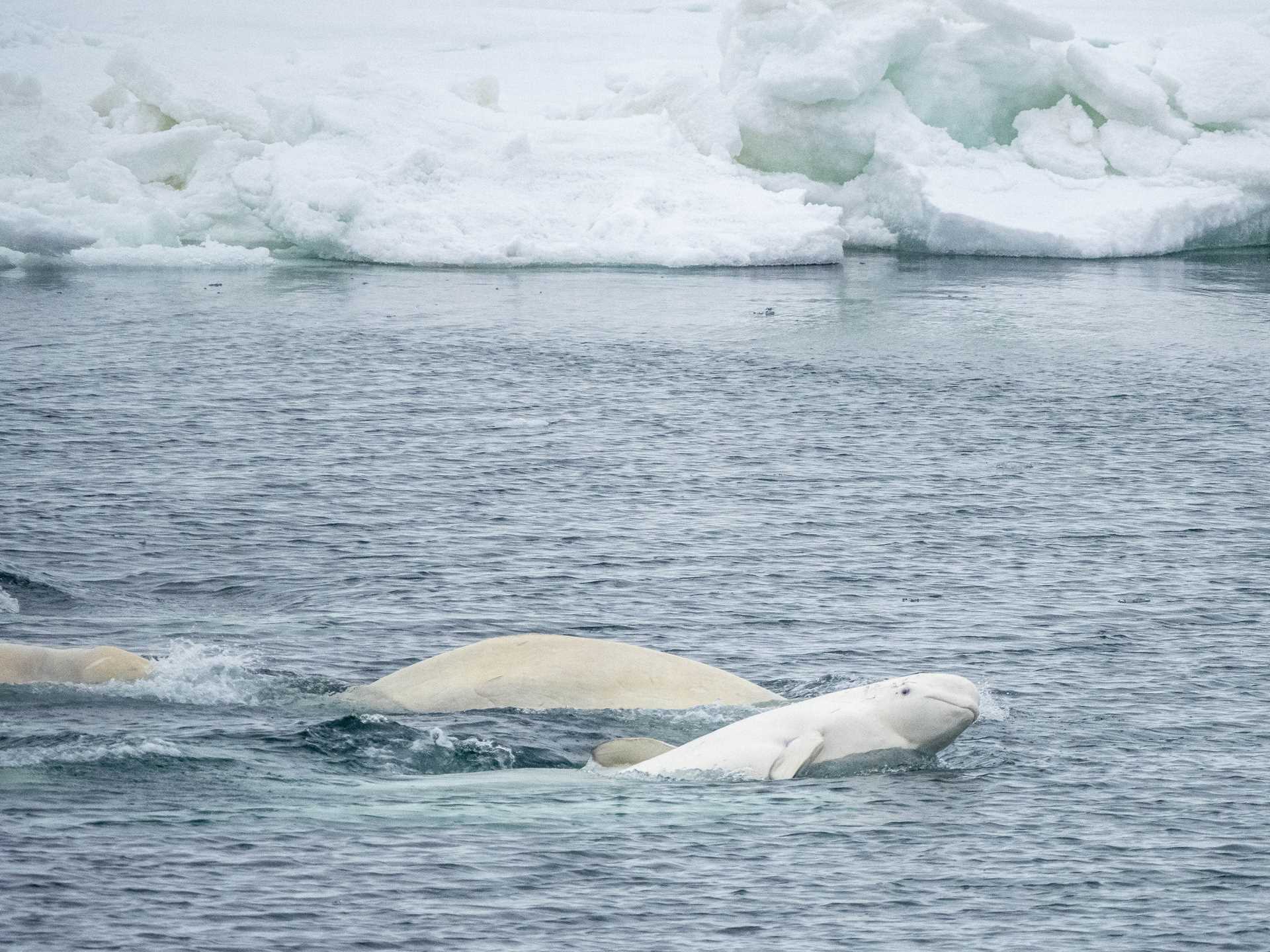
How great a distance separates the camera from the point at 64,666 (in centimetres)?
1261

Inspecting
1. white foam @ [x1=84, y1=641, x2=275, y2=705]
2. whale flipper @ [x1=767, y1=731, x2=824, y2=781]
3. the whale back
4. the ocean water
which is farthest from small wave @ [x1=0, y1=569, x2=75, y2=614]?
whale flipper @ [x1=767, y1=731, x2=824, y2=781]

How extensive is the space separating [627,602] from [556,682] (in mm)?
2930

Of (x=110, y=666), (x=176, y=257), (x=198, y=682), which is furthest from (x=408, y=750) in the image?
(x=176, y=257)

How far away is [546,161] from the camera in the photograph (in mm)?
38500

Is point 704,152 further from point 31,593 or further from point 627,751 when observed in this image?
point 627,751

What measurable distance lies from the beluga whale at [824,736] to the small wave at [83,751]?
2.68m

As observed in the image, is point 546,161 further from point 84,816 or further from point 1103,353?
point 84,816

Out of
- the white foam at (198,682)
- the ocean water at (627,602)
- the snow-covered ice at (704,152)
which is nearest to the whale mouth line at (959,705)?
the ocean water at (627,602)

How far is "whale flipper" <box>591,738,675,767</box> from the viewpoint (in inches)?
455

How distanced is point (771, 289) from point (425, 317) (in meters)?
7.06

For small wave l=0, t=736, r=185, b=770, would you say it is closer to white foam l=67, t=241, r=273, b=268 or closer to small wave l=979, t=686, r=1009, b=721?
small wave l=979, t=686, r=1009, b=721

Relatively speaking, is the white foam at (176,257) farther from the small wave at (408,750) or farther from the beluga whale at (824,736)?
the beluga whale at (824,736)

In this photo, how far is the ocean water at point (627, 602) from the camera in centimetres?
962

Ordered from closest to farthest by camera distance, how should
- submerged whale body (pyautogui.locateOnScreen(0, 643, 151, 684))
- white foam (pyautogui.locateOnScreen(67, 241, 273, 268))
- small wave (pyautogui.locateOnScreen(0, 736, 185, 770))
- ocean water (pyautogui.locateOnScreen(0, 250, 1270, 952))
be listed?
ocean water (pyautogui.locateOnScreen(0, 250, 1270, 952)), small wave (pyautogui.locateOnScreen(0, 736, 185, 770)), submerged whale body (pyautogui.locateOnScreen(0, 643, 151, 684)), white foam (pyautogui.locateOnScreen(67, 241, 273, 268))
